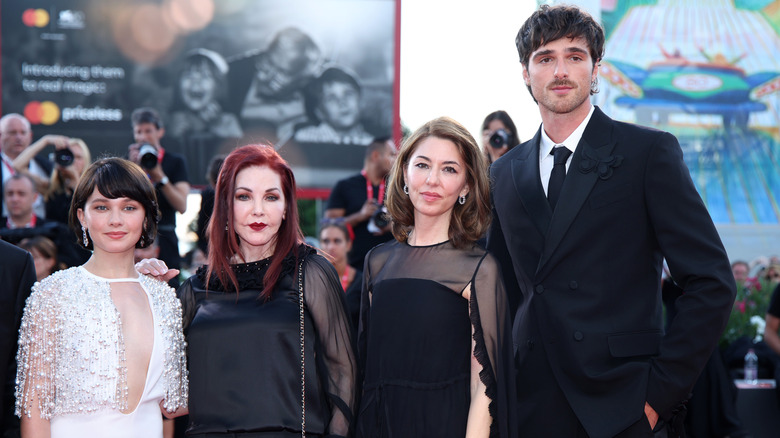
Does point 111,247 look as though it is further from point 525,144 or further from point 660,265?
point 660,265

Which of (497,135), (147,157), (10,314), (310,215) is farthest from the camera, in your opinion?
(310,215)

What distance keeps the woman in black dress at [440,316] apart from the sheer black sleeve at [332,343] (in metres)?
0.07

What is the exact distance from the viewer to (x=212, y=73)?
849 cm

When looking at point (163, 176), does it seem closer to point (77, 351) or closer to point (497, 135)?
point (497, 135)

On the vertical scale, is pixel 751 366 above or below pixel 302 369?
below

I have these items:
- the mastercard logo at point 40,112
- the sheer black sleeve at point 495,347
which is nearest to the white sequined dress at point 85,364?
the sheer black sleeve at point 495,347

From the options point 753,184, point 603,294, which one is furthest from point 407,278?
point 753,184

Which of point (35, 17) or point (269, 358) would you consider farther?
point (35, 17)

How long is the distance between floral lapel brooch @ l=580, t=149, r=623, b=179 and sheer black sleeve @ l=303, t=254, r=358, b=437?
0.99 metres

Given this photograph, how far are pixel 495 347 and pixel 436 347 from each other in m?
0.21

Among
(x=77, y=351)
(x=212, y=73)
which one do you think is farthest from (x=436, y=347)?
(x=212, y=73)

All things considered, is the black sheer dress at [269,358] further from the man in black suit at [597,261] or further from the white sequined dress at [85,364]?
the man in black suit at [597,261]

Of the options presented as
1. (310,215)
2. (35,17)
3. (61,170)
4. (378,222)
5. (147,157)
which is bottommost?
(310,215)

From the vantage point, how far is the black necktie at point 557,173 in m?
3.02
